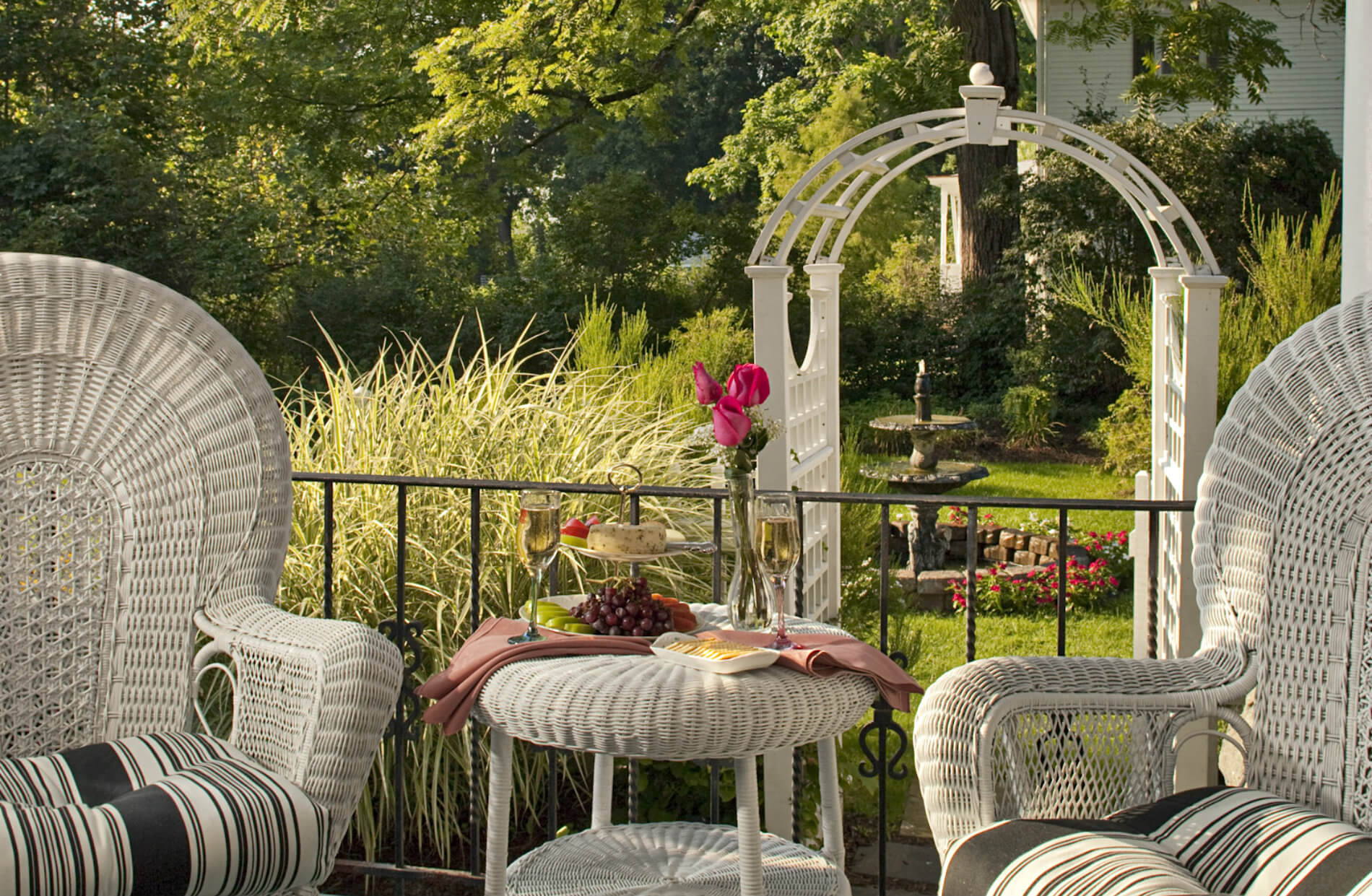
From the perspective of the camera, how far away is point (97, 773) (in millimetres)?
1830

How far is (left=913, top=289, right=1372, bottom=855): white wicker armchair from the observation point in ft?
5.82

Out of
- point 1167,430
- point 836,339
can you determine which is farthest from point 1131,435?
point 1167,430

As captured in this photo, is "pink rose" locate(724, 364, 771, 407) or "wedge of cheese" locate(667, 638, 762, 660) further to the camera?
"pink rose" locate(724, 364, 771, 407)

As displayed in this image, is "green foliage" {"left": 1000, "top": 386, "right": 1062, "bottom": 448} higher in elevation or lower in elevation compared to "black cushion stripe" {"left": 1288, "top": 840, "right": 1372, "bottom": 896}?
higher

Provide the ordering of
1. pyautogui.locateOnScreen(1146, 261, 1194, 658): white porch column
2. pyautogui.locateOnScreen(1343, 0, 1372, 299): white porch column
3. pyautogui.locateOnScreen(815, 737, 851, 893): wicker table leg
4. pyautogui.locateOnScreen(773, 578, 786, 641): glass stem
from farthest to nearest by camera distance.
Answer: pyautogui.locateOnScreen(1146, 261, 1194, 658): white porch column < pyautogui.locateOnScreen(1343, 0, 1372, 299): white porch column < pyautogui.locateOnScreen(815, 737, 851, 893): wicker table leg < pyautogui.locateOnScreen(773, 578, 786, 641): glass stem

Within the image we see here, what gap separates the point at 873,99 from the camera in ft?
41.1

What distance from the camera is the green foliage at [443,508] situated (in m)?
3.31

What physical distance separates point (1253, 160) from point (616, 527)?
10836 mm

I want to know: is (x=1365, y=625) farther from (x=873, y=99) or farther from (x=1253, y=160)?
(x=873, y=99)

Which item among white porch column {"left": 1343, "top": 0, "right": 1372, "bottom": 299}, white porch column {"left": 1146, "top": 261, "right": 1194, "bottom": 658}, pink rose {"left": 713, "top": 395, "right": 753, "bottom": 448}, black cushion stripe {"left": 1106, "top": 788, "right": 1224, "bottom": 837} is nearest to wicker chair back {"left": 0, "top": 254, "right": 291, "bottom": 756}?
pink rose {"left": 713, "top": 395, "right": 753, "bottom": 448}

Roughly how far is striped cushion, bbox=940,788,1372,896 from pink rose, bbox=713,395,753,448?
0.65 m

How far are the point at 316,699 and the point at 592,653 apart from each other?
0.40 meters

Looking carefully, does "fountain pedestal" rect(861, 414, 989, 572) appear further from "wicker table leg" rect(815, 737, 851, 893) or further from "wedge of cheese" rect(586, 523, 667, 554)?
"wedge of cheese" rect(586, 523, 667, 554)

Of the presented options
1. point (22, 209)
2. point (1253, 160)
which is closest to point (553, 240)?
point (22, 209)
